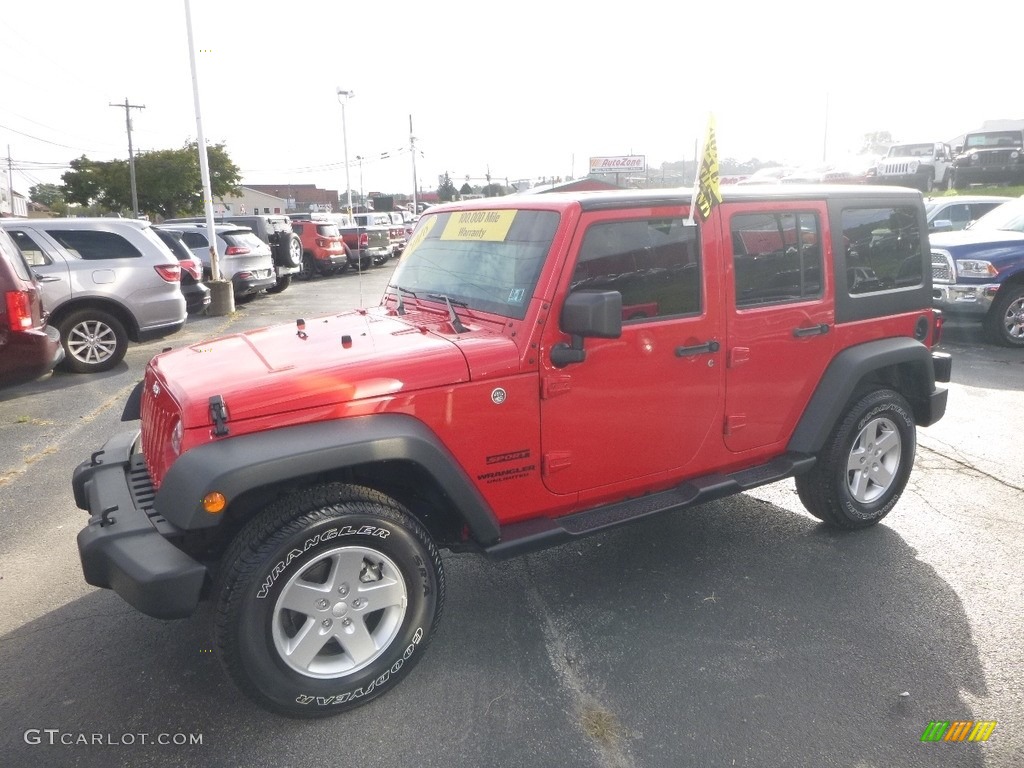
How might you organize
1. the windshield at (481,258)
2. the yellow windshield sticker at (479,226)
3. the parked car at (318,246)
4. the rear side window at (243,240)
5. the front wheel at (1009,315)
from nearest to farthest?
the windshield at (481,258), the yellow windshield sticker at (479,226), the front wheel at (1009,315), the rear side window at (243,240), the parked car at (318,246)

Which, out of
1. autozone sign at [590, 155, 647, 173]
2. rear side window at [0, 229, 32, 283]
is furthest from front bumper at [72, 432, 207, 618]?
rear side window at [0, 229, 32, 283]

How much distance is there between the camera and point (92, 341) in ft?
29.7

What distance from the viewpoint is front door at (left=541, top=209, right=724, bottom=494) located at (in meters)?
3.29

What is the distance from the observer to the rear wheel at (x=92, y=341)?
8883 mm

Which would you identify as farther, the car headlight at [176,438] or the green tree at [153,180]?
the green tree at [153,180]

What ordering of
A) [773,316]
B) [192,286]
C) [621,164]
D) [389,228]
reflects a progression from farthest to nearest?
[389,228] → [192,286] → [621,164] → [773,316]

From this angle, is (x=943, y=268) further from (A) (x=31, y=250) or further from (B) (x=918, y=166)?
(B) (x=918, y=166)

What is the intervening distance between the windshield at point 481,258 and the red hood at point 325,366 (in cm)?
21

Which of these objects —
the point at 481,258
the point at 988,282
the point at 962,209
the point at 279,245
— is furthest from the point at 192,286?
the point at 962,209

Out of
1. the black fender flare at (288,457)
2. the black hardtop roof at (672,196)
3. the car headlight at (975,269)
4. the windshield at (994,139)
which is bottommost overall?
the black fender flare at (288,457)

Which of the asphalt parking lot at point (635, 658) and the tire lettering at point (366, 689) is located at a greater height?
the tire lettering at point (366, 689)

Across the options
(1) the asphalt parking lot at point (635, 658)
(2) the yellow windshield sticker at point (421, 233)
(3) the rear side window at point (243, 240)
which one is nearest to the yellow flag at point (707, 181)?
(2) the yellow windshield sticker at point (421, 233)

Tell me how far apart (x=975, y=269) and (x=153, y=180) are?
50427mm

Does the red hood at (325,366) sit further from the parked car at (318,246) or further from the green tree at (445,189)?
the green tree at (445,189)
